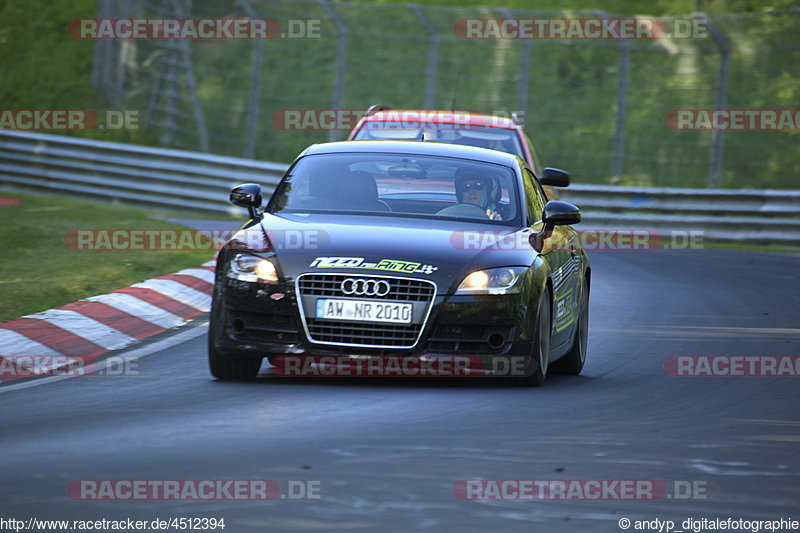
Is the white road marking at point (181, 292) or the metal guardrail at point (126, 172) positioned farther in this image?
the metal guardrail at point (126, 172)

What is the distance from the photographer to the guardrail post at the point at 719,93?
2403cm

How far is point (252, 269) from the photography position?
28.3ft

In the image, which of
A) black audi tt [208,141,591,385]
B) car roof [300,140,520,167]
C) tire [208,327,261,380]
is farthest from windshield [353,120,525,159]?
tire [208,327,261,380]

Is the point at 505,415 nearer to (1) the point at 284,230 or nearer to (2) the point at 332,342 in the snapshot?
(2) the point at 332,342

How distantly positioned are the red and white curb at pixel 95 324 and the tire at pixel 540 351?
9.33ft

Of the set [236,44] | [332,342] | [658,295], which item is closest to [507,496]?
[332,342]

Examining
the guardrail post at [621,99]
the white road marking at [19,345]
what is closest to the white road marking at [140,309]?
the white road marking at [19,345]

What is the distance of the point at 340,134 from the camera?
29250 mm

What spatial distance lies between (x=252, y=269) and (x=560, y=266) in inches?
82.5

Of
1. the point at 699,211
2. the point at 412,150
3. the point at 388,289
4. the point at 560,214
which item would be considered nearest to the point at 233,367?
the point at 388,289

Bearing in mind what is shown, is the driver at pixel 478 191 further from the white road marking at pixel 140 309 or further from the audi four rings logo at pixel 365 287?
the white road marking at pixel 140 309

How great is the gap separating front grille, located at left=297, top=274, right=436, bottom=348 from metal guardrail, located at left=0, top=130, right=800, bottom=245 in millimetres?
14225

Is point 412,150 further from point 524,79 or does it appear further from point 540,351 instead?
point 524,79

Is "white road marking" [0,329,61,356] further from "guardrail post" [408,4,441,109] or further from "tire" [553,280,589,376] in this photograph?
"guardrail post" [408,4,441,109]
